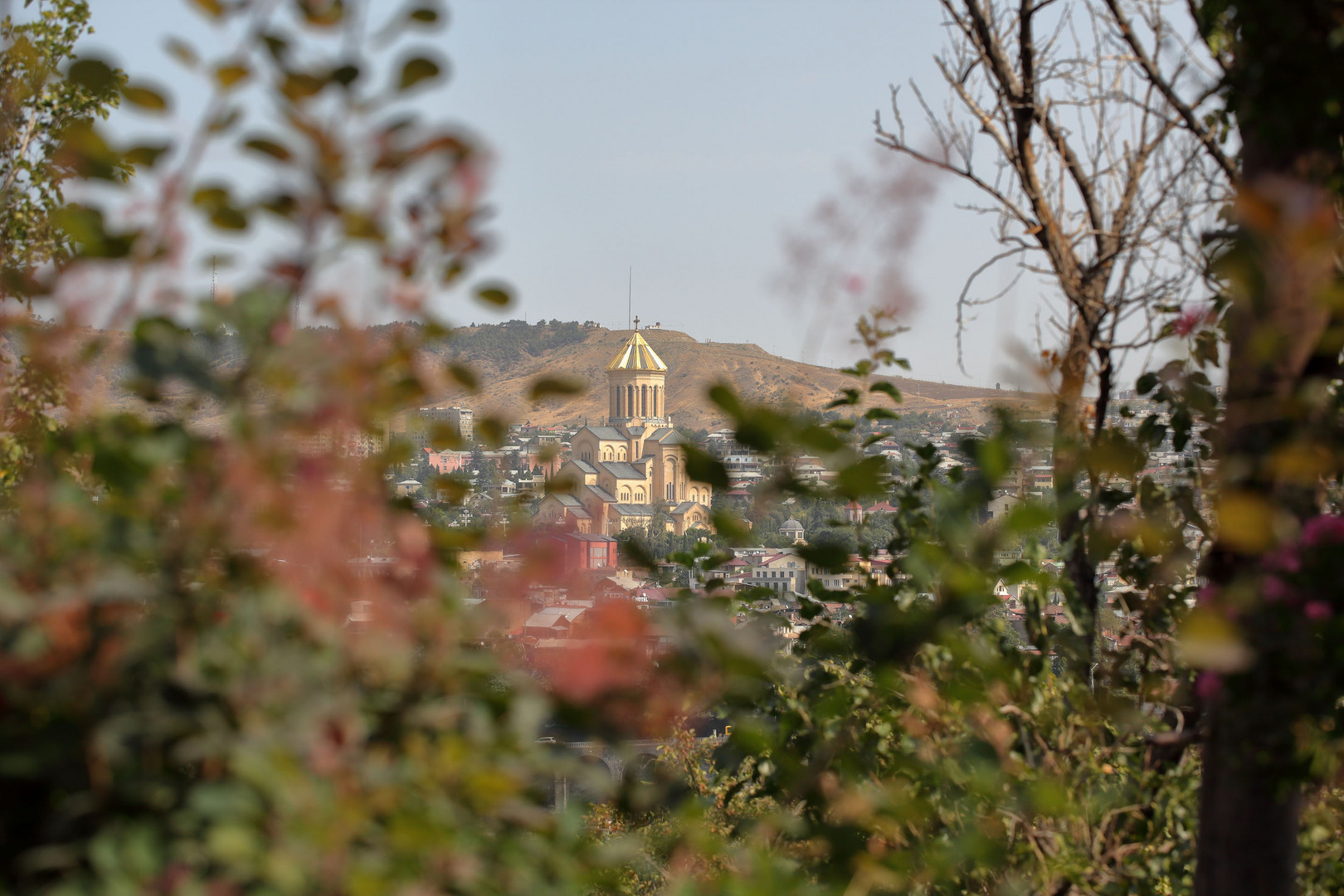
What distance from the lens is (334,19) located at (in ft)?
2.37

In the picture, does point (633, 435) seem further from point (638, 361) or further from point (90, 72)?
point (90, 72)

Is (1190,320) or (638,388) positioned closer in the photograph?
(1190,320)

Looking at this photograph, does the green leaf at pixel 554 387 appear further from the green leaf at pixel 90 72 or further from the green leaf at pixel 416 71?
the green leaf at pixel 90 72

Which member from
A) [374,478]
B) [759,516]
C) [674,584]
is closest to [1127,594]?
[674,584]

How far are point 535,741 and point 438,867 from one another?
0.13m

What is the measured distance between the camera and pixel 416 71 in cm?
71

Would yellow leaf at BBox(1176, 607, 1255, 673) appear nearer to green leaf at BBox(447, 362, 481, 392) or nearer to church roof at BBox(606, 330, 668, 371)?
green leaf at BBox(447, 362, 481, 392)

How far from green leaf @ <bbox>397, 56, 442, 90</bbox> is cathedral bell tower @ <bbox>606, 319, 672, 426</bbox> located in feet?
165

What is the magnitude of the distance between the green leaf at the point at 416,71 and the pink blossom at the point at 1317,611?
102cm

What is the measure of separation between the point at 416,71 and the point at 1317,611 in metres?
1.03

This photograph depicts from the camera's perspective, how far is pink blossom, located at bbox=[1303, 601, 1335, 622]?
44.2 inches

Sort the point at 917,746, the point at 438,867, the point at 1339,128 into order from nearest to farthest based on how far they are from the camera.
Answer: the point at 438,867, the point at 1339,128, the point at 917,746

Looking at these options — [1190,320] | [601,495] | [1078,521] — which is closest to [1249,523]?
[1190,320]

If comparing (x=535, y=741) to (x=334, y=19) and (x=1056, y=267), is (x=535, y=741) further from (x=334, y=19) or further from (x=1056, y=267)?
(x=1056, y=267)
